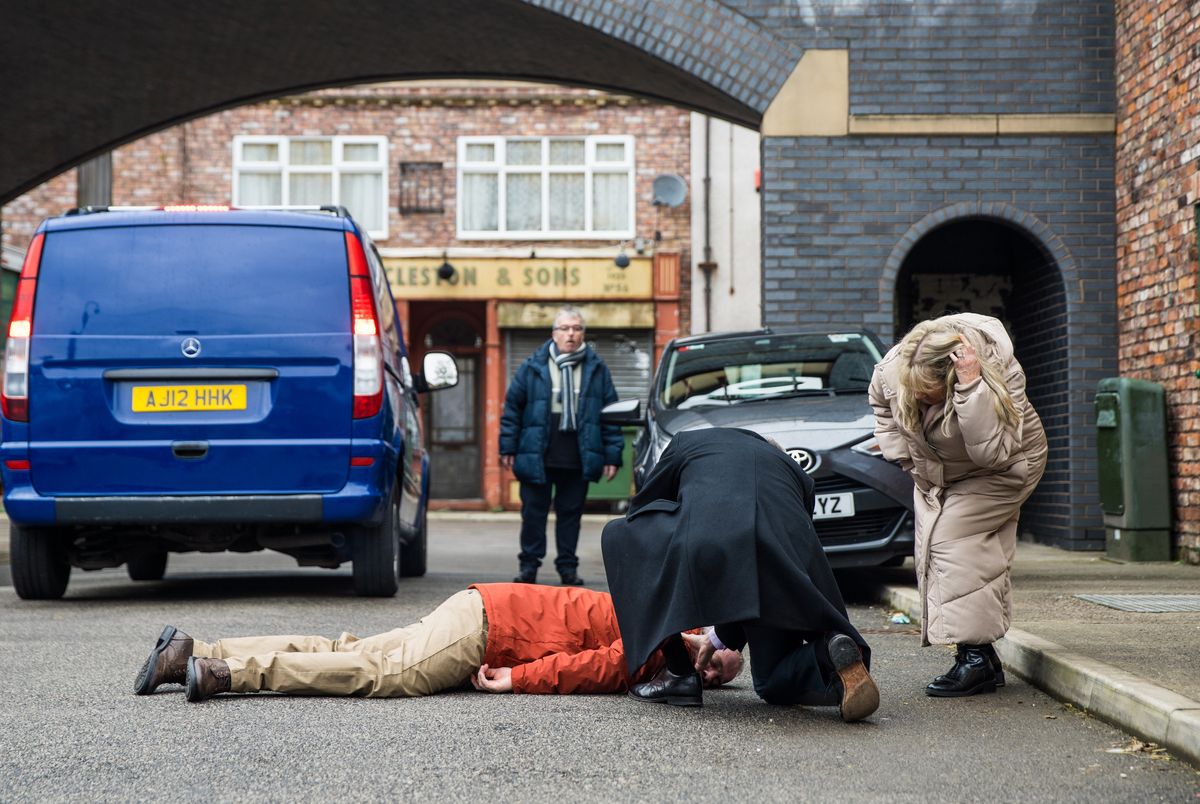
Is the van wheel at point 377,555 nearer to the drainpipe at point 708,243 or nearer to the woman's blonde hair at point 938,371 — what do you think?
the woman's blonde hair at point 938,371

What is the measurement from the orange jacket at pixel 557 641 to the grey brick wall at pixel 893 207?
707 centimetres

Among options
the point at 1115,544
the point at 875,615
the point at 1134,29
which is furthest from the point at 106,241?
the point at 1134,29

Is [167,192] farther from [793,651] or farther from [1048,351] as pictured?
[793,651]

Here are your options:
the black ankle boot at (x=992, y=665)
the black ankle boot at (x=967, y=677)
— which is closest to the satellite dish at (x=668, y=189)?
the black ankle boot at (x=992, y=665)

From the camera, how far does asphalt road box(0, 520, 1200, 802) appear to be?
3.89 meters

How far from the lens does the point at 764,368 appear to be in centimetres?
970

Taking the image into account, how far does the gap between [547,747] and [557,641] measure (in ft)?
2.93

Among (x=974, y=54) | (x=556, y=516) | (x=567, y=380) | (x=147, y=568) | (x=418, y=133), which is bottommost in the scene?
(x=147, y=568)

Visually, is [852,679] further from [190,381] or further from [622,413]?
[622,413]

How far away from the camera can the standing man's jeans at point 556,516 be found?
31.9 ft

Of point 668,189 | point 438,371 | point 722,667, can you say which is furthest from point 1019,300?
point 668,189

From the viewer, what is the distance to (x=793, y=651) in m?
5.07

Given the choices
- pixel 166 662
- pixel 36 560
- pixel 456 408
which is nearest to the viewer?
pixel 166 662

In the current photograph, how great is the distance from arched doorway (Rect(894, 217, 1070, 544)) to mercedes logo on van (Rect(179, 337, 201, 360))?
6.77 metres
